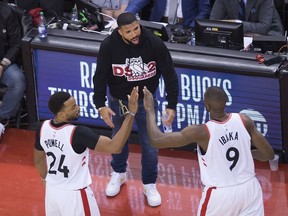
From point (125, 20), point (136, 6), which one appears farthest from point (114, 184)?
point (136, 6)

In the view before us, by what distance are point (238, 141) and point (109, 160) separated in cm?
228

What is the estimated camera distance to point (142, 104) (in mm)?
5133

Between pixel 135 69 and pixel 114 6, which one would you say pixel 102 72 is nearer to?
pixel 135 69

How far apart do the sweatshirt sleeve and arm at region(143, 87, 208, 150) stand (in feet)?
1.31

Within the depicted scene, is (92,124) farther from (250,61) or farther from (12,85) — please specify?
(250,61)

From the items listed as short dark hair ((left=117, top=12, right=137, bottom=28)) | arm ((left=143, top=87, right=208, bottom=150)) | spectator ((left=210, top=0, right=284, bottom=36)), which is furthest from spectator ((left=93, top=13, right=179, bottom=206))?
spectator ((left=210, top=0, right=284, bottom=36))

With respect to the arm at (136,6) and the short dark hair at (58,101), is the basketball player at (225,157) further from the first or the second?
the arm at (136,6)

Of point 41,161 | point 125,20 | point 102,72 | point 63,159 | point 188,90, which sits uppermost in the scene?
point 125,20

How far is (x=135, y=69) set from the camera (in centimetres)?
490

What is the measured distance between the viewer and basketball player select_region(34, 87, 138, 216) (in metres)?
4.22

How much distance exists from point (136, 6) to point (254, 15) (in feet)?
4.14

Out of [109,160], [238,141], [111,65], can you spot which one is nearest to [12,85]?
[109,160]

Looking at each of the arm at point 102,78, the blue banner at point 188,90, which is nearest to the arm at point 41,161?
the arm at point 102,78

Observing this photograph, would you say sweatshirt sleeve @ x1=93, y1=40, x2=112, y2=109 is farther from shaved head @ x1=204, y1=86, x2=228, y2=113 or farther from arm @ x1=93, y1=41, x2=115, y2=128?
shaved head @ x1=204, y1=86, x2=228, y2=113
